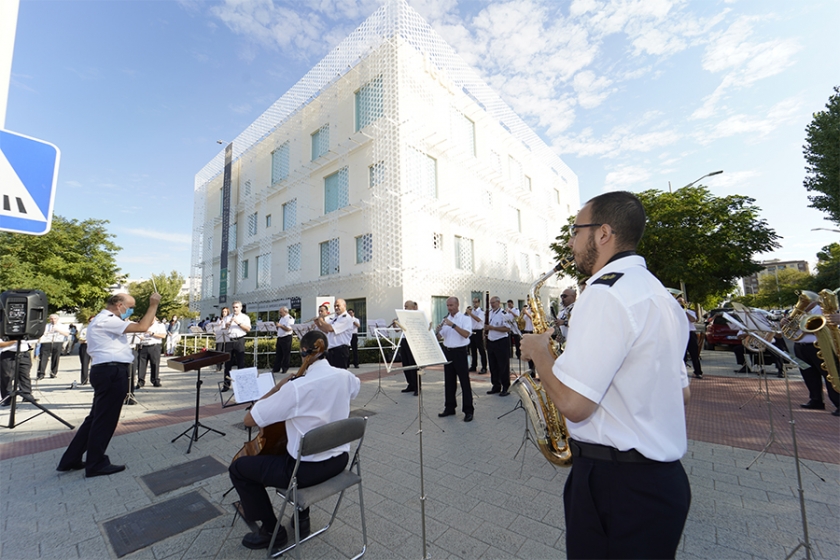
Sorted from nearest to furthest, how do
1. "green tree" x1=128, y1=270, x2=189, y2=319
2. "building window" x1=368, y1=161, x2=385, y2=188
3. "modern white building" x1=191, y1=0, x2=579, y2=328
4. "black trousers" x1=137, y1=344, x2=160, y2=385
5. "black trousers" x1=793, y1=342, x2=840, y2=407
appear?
"black trousers" x1=793, y1=342, x2=840, y2=407
"black trousers" x1=137, y1=344, x2=160, y2=385
"modern white building" x1=191, y1=0, x2=579, y2=328
"building window" x1=368, y1=161, x2=385, y2=188
"green tree" x1=128, y1=270, x2=189, y2=319

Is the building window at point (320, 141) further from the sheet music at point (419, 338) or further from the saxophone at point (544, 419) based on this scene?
the saxophone at point (544, 419)

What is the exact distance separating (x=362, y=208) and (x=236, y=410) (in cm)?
1363

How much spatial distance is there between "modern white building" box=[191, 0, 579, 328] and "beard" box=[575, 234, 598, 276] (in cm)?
1571

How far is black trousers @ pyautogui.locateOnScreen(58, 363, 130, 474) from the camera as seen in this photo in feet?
13.9

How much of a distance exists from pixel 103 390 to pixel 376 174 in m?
16.2

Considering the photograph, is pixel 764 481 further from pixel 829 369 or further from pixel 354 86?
pixel 354 86

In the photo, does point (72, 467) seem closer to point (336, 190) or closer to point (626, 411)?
point (626, 411)

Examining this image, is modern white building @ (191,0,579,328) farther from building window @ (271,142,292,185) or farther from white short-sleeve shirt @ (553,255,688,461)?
white short-sleeve shirt @ (553,255,688,461)

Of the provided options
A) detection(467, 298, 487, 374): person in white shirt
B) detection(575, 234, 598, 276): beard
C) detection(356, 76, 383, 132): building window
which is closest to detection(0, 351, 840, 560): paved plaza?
detection(575, 234, 598, 276): beard

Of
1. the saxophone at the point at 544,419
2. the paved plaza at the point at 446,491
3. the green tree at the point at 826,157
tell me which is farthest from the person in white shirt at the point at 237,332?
the green tree at the point at 826,157

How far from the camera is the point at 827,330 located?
5.20m

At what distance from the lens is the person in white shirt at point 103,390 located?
4238mm

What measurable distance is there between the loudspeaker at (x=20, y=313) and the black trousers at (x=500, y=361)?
340 inches

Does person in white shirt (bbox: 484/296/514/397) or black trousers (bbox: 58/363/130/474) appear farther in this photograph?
person in white shirt (bbox: 484/296/514/397)
